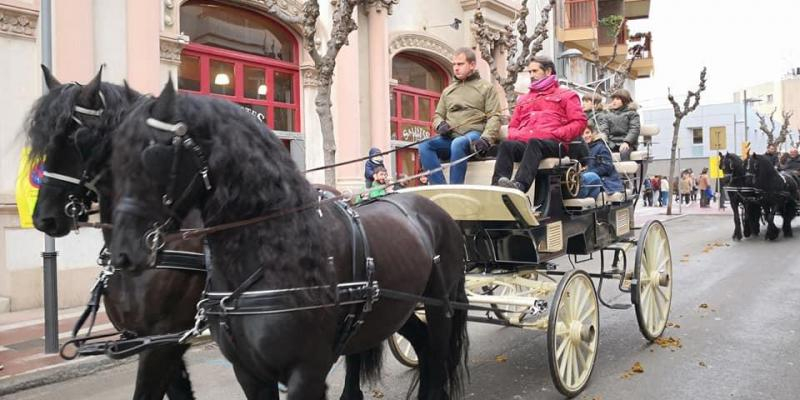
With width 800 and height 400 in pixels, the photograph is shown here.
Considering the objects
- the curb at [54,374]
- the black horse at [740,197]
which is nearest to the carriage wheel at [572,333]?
the curb at [54,374]

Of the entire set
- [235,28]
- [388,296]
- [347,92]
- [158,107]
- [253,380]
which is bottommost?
[253,380]

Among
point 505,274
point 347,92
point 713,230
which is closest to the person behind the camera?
point 505,274

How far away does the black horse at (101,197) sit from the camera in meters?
3.33

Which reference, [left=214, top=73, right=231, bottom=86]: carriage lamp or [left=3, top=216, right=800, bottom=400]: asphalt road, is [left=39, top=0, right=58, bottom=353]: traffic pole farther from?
[left=214, top=73, right=231, bottom=86]: carriage lamp

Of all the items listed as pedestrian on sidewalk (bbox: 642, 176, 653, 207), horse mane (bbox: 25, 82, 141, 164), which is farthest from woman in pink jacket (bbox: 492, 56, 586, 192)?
pedestrian on sidewalk (bbox: 642, 176, 653, 207)

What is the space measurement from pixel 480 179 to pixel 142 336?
131 inches

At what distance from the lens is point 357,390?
4.35 m

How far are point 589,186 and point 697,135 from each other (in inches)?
2272

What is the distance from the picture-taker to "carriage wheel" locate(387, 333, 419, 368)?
544 cm

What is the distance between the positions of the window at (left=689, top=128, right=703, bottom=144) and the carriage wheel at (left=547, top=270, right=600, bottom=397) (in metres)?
57.8

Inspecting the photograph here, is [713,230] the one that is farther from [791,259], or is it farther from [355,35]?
[355,35]

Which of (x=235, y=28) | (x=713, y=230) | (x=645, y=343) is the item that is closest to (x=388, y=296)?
(x=645, y=343)

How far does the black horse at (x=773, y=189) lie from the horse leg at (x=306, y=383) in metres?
14.9

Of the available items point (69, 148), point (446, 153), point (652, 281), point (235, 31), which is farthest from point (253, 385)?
point (235, 31)
